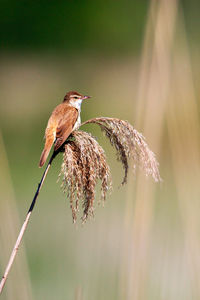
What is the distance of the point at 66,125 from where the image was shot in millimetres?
2133

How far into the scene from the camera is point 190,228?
1.79 meters

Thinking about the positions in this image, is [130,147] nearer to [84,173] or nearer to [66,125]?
[84,173]

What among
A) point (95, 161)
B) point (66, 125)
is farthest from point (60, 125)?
point (95, 161)

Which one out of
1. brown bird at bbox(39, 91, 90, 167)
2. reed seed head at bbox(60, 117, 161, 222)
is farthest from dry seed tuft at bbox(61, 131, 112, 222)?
brown bird at bbox(39, 91, 90, 167)

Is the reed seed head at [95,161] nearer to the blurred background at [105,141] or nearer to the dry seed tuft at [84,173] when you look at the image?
the dry seed tuft at [84,173]

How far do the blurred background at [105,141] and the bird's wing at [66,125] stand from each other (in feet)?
0.62

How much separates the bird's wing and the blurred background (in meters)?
0.19

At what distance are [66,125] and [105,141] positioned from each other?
7.48ft

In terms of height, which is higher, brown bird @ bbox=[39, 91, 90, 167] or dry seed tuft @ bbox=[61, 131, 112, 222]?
brown bird @ bbox=[39, 91, 90, 167]

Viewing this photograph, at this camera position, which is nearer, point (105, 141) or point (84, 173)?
point (84, 173)

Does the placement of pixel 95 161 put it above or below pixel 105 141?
above

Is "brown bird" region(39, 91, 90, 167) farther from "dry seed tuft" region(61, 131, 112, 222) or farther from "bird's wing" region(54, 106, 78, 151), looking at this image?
"dry seed tuft" region(61, 131, 112, 222)

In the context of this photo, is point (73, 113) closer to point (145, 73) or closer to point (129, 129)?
point (145, 73)

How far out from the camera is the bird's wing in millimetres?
1882
